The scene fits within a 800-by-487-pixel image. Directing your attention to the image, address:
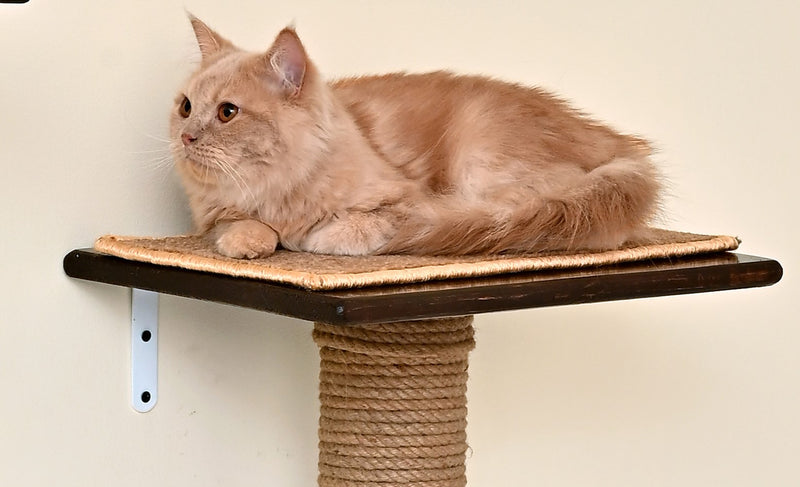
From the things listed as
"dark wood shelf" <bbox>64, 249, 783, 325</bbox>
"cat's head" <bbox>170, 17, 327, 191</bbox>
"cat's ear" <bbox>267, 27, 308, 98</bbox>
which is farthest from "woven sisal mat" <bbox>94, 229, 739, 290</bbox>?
"cat's ear" <bbox>267, 27, 308, 98</bbox>

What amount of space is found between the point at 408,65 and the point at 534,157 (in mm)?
594

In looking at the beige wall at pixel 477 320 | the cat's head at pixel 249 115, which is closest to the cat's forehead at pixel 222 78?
the cat's head at pixel 249 115

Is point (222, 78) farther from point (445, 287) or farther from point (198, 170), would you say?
point (445, 287)

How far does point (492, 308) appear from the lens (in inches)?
48.3

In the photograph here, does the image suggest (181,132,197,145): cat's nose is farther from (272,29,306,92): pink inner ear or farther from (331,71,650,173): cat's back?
(331,71,650,173): cat's back

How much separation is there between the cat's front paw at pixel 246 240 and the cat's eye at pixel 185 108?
17cm

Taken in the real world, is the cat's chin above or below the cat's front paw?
above

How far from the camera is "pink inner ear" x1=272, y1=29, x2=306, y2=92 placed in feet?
4.60

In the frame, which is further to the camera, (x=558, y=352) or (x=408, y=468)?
(x=558, y=352)

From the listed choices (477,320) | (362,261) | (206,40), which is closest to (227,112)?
(206,40)

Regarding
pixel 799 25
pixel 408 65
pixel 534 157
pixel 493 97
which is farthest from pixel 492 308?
pixel 799 25

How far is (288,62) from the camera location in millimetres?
1431

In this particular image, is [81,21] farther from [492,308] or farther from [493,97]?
[492,308]

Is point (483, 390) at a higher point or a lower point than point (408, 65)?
lower
